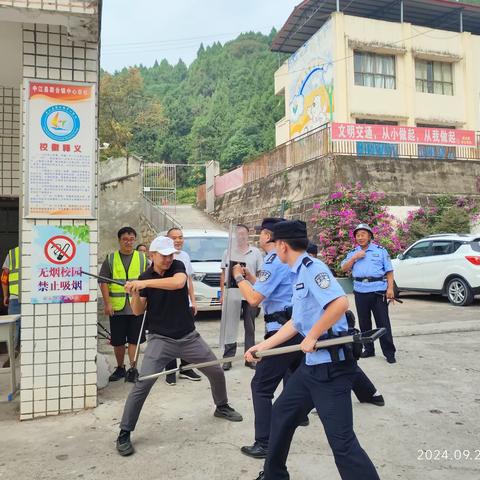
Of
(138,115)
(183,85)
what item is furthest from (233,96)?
(138,115)

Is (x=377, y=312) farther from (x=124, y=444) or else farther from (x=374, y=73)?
(x=374, y=73)

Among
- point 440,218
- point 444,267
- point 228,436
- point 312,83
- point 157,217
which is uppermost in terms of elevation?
point 312,83

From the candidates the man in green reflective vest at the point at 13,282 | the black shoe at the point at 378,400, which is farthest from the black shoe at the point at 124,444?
the man in green reflective vest at the point at 13,282

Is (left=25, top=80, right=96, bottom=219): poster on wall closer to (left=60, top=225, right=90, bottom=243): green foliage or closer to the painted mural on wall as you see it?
(left=60, top=225, right=90, bottom=243): green foliage

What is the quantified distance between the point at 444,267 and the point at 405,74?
14.3m

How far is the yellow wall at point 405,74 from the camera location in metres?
20.1

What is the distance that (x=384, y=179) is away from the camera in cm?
1483

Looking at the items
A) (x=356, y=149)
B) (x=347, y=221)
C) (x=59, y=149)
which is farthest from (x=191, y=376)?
(x=356, y=149)

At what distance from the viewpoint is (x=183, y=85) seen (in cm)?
7319

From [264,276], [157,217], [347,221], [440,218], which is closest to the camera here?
[264,276]

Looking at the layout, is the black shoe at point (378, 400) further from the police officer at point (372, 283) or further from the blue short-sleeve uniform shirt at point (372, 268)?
the blue short-sleeve uniform shirt at point (372, 268)

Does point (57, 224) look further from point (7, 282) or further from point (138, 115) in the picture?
point (138, 115)

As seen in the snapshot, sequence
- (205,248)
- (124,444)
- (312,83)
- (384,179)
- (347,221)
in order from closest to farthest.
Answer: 1. (124,444)
2. (205,248)
3. (347,221)
4. (384,179)
5. (312,83)

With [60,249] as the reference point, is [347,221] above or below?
above
